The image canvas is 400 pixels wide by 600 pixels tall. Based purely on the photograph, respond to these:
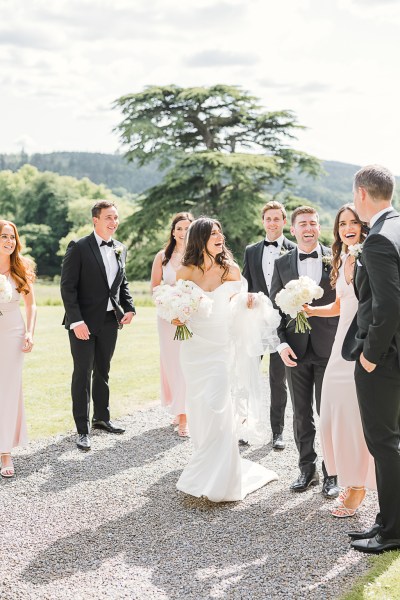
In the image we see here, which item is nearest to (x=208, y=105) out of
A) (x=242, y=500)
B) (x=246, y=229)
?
(x=246, y=229)

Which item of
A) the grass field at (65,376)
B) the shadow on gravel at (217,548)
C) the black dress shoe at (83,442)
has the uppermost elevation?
the shadow on gravel at (217,548)

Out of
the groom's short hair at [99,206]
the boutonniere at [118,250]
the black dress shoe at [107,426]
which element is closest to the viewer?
the groom's short hair at [99,206]

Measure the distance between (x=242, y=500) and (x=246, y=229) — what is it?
26660mm

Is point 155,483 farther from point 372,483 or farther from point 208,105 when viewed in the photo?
point 208,105

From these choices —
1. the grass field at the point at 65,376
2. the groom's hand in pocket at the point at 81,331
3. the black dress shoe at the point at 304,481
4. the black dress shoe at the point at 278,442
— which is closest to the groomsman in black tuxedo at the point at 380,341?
the black dress shoe at the point at 304,481

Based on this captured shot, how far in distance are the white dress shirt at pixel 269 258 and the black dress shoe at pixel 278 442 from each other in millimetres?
1699

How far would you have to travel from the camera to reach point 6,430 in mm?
6625

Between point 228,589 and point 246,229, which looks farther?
point 246,229

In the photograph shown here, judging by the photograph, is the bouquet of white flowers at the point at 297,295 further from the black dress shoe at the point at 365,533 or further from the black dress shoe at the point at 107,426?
the black dress shoe at the point at 107,426

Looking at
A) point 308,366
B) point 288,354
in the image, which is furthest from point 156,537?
point 308,366

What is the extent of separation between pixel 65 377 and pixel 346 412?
7460 mm

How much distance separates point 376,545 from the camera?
4.51 m

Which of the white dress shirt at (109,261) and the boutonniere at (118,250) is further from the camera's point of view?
the boutonniere at (118,250)

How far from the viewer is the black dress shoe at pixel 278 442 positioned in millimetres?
7262
